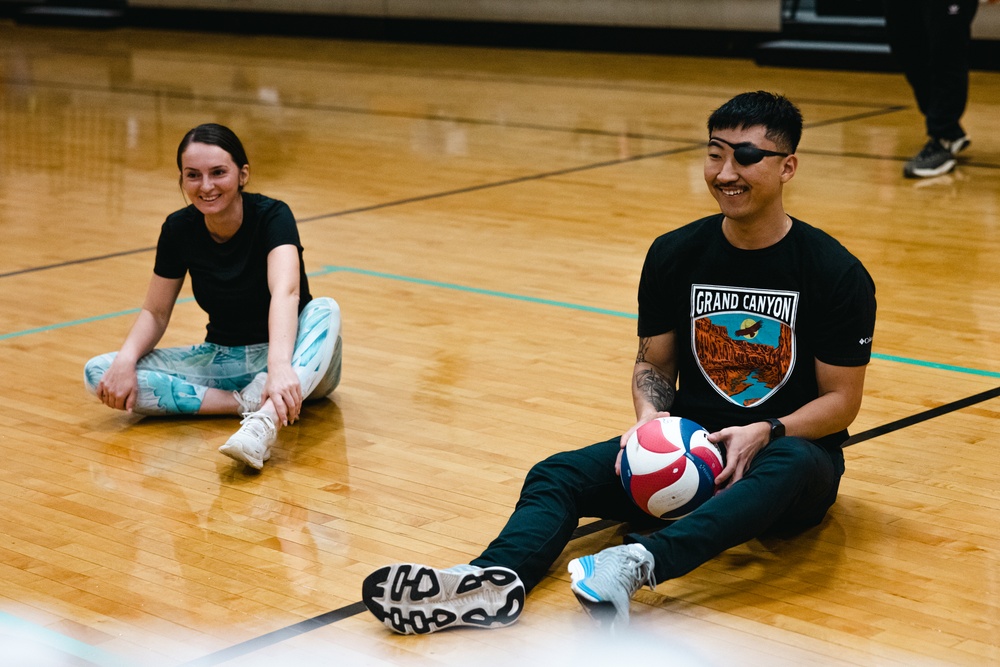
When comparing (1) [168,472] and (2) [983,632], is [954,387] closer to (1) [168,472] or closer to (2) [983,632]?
(2) [983,632]

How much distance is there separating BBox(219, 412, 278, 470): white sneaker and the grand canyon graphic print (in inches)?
39.8

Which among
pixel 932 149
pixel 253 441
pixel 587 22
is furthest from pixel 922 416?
pixel 587 22

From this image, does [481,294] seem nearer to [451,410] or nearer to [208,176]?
[451,410]

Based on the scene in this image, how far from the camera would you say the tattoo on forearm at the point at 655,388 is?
281 cm

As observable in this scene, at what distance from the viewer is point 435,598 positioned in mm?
2383

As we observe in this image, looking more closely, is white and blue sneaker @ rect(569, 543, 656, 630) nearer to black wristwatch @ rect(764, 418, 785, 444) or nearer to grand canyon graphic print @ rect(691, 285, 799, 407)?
black wristwatch @ rect(764, 418, 785, 444)

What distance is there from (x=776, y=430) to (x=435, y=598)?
0.71 m

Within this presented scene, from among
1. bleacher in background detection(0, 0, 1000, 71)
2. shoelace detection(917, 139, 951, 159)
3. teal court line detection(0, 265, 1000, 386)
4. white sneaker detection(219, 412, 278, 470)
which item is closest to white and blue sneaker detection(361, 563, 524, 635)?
white sneaker detection(219, 412, 278, 470)

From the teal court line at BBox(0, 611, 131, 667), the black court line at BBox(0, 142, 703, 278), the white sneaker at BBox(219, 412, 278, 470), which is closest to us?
the teal court line at BBox(0, 611, 131, 667)

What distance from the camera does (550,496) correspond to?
2.63 m

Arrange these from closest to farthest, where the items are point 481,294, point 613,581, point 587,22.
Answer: point 613,581
point 481,294
point 587,22

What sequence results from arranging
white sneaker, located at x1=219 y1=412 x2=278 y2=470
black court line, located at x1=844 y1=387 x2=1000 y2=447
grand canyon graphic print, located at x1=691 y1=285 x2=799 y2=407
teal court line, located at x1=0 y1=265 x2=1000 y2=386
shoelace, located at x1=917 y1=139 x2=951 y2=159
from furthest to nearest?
shoelace, located at x1=917 y1=139 x2=951 y2=159 < teal court line, located at x1=0 y1=265 x2=1000 y2=386 < black court line, located at x1=844 y1=387 x2=1000 y2=447 < white sneaker, located at x1=219 y1=412 x2=278 y2=470 < grand canyon graphic print, located at x1=691 y1=285 x2=799 y2=407

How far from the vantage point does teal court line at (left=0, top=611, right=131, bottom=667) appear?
232 cm

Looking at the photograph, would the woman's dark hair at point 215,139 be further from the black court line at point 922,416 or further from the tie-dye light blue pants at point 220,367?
the black court line at point 922,416
